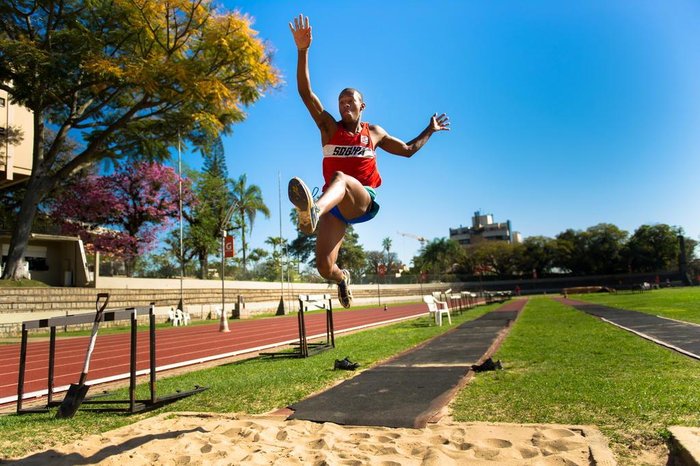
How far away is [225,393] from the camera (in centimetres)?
575

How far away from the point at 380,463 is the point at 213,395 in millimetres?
3240

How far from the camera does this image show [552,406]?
4.34 m

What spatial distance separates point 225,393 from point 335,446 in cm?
271

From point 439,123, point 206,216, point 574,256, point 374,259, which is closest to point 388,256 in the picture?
point 374,259

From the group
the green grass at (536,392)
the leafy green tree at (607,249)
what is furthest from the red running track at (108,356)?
the leafy green tree at (607,249)

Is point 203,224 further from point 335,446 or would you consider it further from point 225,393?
point 335,446

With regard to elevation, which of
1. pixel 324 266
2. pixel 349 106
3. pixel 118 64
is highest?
pixel 118 64

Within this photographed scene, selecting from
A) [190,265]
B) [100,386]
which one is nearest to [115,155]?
[190,265]

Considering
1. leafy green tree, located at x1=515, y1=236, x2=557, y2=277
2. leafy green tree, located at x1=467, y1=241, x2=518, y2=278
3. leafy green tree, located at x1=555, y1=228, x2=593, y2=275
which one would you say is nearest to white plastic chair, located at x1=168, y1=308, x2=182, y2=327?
leafy green tree, located at x1=467, y1=241, x2=518, y2=278

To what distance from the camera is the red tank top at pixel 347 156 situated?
12.1ft

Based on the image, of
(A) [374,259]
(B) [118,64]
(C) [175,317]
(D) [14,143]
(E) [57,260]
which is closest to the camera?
(B) [118,64]

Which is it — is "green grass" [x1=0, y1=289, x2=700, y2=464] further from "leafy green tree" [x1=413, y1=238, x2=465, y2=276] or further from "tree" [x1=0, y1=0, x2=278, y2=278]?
"leafy green tree" [x1=413, y1=238, x2=465, y2=276]

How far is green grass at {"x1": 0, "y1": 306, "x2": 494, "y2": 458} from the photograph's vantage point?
4.30m

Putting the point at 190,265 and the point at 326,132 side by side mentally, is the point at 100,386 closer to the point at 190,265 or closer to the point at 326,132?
the point at 326,132
